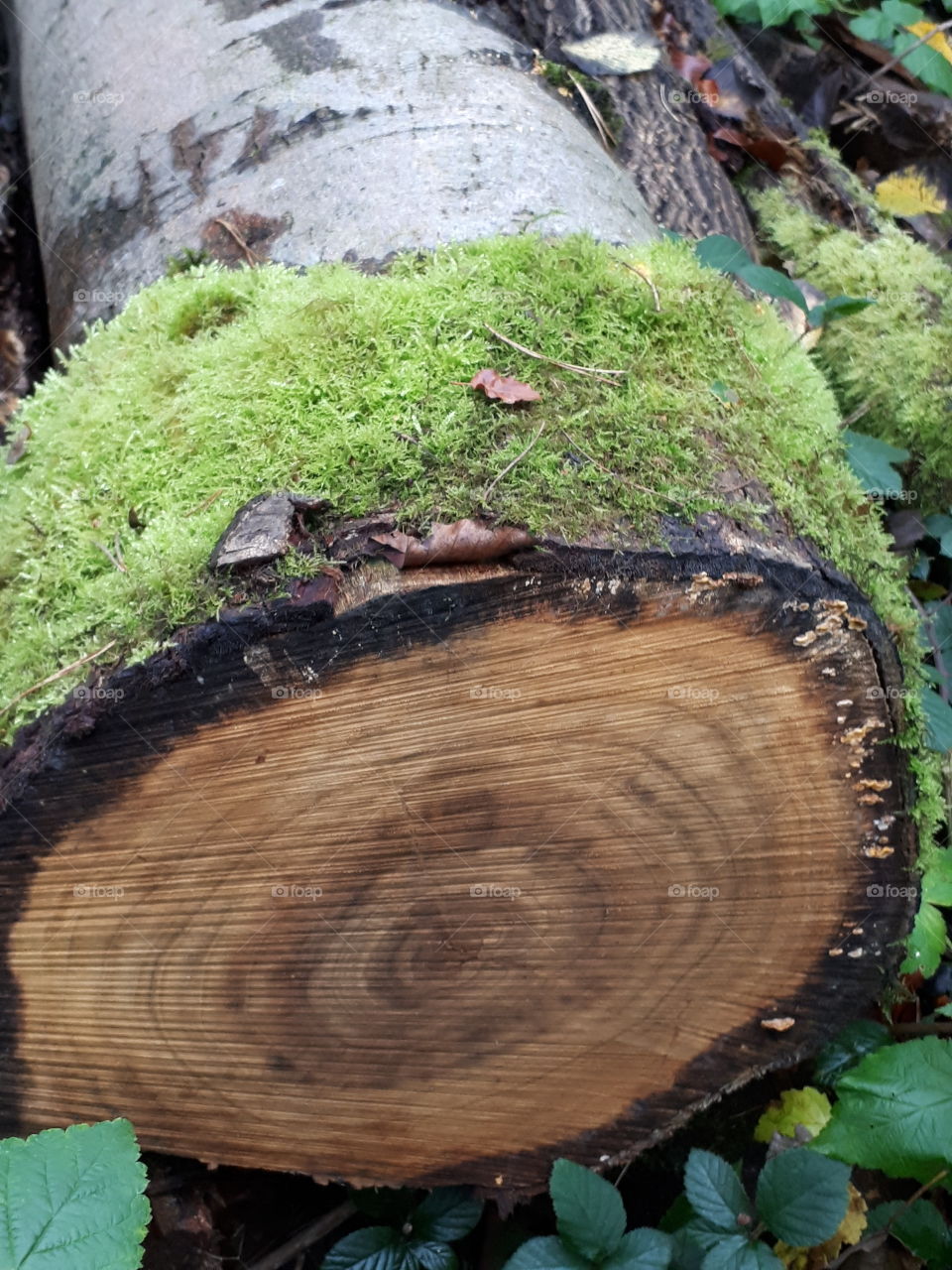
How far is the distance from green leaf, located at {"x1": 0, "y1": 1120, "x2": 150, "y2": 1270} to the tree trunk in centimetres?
37

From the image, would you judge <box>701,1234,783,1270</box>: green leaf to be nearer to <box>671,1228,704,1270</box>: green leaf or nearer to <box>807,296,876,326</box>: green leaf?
<box>671,1228,704,1270</box>: green leaf

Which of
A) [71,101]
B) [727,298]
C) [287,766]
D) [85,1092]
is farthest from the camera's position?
[71,101]

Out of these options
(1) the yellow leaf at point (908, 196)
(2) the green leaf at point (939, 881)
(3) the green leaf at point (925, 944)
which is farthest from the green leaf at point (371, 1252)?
(1) the yellow leaf at point (908, 196)

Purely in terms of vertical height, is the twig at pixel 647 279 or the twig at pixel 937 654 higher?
the twig at pixel 647 279

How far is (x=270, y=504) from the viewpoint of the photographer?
1533 mm

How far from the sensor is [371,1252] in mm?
1901

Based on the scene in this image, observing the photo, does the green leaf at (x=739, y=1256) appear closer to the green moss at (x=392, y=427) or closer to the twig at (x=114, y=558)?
the green moss at (x=392, y=427)

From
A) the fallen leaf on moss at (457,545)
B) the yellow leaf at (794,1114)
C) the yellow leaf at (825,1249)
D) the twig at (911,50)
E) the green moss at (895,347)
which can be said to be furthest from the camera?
the twig at (911,50)

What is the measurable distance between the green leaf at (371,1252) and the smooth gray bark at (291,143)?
1987 millimetres

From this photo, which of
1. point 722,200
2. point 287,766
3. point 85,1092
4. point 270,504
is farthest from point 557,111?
point 85,1092

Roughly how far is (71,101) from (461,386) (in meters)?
2.05

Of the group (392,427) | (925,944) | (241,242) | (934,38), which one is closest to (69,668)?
(392,427)

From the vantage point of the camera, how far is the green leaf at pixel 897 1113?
5.48ft

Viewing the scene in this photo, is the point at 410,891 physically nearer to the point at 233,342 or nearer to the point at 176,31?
the point at 233,342
